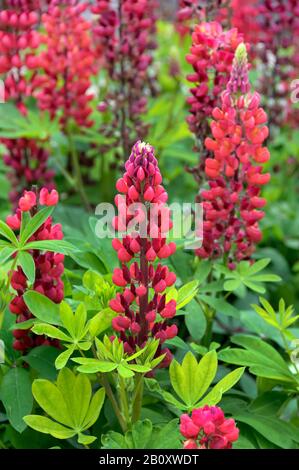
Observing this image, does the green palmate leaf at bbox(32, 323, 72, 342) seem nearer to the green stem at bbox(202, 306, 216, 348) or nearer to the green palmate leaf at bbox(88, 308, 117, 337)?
the green palmate leaf at bbox(88, 308, 117, 337)

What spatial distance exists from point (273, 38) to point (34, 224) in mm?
1698

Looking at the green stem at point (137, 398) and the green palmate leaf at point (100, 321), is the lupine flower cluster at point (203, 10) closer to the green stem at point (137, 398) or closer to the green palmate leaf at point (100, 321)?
the green palmate leaf at point (100, 321)

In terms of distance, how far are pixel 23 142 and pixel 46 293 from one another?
114 cm

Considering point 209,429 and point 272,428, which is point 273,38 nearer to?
point 272,428

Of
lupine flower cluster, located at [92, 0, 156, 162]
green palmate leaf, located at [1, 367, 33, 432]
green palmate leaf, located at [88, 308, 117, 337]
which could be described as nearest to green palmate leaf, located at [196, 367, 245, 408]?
green palmate leaf, located at [88, 308, 117, 337]

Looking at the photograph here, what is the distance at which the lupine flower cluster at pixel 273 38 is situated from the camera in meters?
2.88

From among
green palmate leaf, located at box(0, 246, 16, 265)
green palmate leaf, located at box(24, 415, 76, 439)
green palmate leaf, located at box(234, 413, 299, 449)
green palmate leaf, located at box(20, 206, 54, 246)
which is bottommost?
green palmate leaf, located at box(234, 413, 299, 449)

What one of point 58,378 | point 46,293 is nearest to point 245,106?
point 46,293

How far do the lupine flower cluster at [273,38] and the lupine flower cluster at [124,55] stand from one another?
1.76ft

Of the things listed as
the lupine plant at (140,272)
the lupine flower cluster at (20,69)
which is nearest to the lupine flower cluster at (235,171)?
the lupine plant at (140,272)

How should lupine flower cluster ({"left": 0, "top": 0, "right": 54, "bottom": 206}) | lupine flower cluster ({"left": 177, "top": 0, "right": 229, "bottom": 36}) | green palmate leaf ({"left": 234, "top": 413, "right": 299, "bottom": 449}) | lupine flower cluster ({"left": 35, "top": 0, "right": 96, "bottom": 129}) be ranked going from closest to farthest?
green palmate leaf ({"left": 234, "top": 413, "right": 299, "bottom": 449})
lupine flower cluster ({"left": 177, "top": 0, "right": 229, "bottom": 36})
lupine flower cluster ({"left": 0, "top": 0, "right": 54, "bottom": 206})
lupine flower cluster ({"left": 35, "top": 0, "right": 96, "bottom": 129})

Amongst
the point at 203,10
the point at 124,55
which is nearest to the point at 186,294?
the point at 203,10

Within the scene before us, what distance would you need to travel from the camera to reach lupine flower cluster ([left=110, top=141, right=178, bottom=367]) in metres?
1.45
